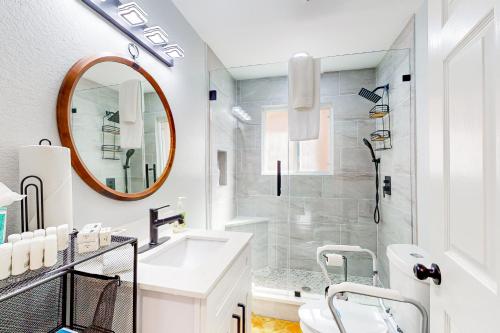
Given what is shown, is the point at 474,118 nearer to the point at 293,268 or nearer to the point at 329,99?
the point at 329,99

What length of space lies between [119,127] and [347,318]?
1.61 metres

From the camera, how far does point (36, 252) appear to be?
Answer: 21.5 inches

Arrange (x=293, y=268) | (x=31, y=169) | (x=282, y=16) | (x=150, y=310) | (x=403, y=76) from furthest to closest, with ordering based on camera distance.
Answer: (x=293, y=268), (x=403, y=76), (x=282, y=16), (x=150, y=310), (x=31, y=169)

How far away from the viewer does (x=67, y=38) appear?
921 mm

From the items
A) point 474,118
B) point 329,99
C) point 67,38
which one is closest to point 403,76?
point 329,99

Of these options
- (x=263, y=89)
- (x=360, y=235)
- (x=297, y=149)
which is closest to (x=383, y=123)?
(x=297, y=149)

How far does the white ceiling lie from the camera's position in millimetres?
1696

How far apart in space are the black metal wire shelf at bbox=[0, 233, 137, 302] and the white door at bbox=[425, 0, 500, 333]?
1005 millimetres

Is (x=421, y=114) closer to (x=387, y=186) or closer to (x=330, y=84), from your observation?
(x=387, y=186)

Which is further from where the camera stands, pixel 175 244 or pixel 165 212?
pixel 165 212

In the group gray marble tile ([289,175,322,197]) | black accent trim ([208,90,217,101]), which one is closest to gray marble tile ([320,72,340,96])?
gray marble tile ([289,175,322,197])

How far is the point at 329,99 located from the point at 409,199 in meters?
1.31

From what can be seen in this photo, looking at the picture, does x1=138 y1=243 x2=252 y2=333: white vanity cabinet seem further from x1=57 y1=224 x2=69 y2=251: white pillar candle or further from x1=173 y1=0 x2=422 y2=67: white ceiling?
x1=173 y1=0 x2=422 y2=67: white ceiling

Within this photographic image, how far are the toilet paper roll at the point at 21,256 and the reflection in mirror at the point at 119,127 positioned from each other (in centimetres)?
53
